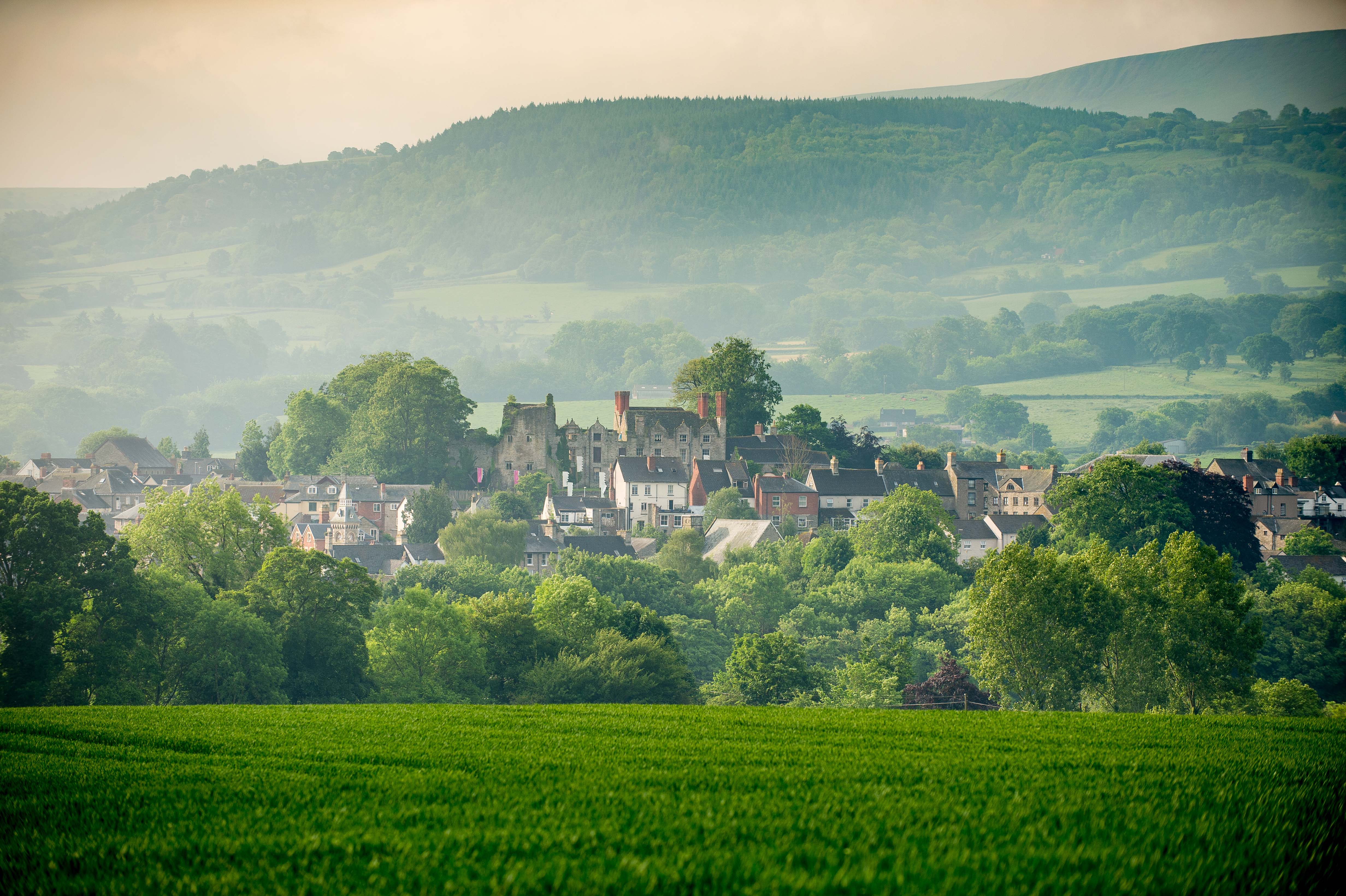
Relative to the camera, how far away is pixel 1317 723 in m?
31.5

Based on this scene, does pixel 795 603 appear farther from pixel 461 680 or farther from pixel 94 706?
pixel 94 706

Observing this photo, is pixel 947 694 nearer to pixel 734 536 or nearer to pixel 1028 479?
pixel 734 536

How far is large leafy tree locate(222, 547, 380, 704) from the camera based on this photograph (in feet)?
171

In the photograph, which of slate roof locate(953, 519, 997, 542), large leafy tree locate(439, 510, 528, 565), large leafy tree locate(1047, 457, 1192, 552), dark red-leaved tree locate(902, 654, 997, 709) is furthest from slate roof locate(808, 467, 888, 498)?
dark red-leaved tree locate(902, 654, 997, 709)

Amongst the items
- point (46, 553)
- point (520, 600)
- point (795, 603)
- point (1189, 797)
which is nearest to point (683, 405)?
point (795, 603)

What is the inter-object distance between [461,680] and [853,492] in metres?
60.7

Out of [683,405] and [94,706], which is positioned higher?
[683,405]

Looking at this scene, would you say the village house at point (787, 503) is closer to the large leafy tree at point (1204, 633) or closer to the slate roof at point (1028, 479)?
the slate roof at point (1028, 479)

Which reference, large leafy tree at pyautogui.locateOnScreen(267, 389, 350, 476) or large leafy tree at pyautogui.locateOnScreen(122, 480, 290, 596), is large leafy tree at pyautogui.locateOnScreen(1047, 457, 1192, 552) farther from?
large leafy tree at pyautogui.locateOnScreen(267, 389, 350, 476)

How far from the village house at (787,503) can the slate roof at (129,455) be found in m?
86.4

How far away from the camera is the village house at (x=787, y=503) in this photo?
107938mm

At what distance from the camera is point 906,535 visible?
302 ft

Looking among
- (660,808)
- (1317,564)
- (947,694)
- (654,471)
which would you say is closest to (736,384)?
(654,471)

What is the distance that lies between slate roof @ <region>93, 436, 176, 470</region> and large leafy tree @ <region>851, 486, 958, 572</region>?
10045 centimetres
